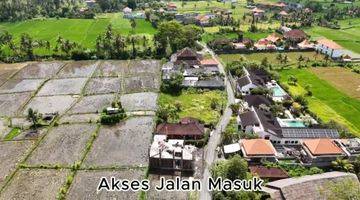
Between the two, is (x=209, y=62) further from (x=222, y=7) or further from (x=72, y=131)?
(x=222, y=7)

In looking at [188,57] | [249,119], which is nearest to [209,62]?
[188,57]

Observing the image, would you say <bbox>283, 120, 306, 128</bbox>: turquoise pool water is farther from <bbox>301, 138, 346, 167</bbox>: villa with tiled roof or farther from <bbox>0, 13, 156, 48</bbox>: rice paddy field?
<bbox>0, 13, 156, 48</bbox>: rice paddy field

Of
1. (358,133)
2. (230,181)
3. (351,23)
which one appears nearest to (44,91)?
(230,181)

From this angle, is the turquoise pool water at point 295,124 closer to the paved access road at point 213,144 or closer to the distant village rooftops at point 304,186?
the paved access road at point 213,144

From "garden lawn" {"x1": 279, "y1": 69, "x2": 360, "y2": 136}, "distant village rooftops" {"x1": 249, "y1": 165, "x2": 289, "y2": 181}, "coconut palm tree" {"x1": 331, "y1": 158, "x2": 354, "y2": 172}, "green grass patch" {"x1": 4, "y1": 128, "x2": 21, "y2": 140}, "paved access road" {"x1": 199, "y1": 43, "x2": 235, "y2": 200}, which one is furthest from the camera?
"garden lawn" {"x1": 279, "y1": 69, "x2": 360, "y2": 136}

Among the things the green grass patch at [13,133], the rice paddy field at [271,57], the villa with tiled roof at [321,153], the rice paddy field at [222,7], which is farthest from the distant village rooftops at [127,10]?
the villa with tiled roof at [321,153]

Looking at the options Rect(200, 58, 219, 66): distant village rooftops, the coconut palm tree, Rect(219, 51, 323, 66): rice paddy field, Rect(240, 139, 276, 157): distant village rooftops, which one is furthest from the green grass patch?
Rect(219, 51, 323, 66): rice paddy field
